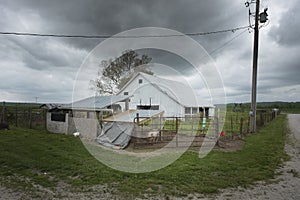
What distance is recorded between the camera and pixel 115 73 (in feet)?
86.5

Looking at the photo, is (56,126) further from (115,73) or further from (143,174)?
(115,73)

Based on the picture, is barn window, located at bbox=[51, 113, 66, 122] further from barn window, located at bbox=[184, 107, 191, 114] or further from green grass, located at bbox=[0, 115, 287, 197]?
barn window, located at bbox=[184, 107, 191, 114]

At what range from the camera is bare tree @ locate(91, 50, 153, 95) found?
26250 mm

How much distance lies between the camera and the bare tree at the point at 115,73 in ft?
86.1

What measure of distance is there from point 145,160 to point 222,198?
3110 mm

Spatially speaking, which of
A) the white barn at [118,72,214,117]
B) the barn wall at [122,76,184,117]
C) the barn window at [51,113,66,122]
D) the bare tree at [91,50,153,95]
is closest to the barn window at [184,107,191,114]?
the white barn at [118,72,214,117]

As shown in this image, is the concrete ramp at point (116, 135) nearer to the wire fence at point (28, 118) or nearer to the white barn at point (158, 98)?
the wire fence at point (28, 118)

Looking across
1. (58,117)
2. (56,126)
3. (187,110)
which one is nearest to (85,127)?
(58,117)

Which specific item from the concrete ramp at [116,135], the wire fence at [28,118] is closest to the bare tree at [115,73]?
the wire fence at [28,118]

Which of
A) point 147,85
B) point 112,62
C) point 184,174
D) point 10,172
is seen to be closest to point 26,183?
point 10,172

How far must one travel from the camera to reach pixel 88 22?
37.5 feet

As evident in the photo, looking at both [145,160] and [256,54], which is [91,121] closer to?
[145,160]

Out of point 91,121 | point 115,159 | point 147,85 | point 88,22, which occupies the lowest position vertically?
point 115,159

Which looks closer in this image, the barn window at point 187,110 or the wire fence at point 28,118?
the wire fence at point 28,118
